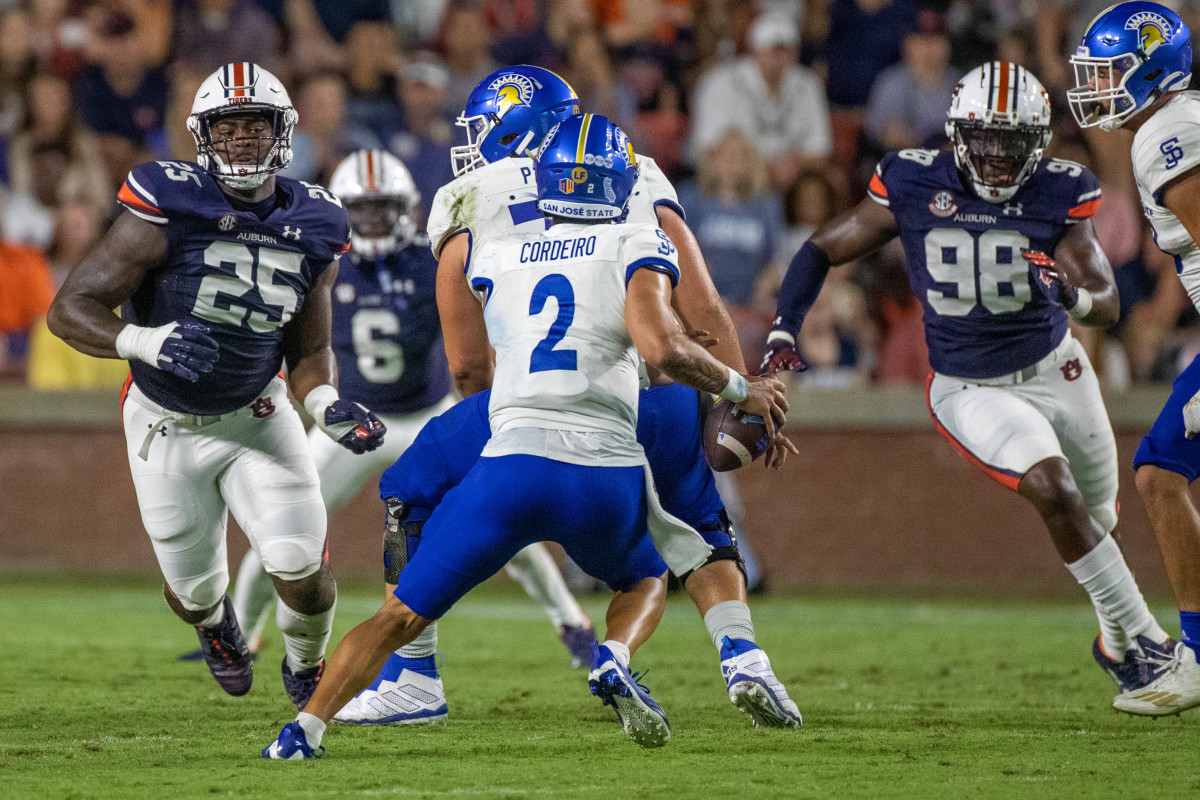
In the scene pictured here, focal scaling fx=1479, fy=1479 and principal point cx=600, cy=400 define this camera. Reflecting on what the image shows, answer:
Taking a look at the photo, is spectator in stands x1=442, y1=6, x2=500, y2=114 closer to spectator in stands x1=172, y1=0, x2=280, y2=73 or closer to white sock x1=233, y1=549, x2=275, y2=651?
spectator in stands x1=172, y1=0, x2=280, y2=73

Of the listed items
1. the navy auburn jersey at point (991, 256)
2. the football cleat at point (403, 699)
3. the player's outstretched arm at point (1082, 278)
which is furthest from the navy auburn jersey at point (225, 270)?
the player's outstretched arm at point (1082, 278)

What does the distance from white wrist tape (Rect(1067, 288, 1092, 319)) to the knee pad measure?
276 cm

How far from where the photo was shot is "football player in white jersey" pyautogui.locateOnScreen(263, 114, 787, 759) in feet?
13.1

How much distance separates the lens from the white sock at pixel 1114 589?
5133mm

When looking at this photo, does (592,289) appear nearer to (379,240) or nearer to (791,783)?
(791,783)

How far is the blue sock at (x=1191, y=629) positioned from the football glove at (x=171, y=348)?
332 cm

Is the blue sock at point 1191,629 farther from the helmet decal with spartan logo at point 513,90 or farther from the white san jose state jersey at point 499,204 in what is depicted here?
the helmet decal with spartan logo at point 513,90

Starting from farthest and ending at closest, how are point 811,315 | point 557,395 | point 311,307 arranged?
point 811,315 < point 311,307 < point 557,395

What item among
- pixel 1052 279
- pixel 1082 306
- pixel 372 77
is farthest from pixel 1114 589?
pixel 372 77

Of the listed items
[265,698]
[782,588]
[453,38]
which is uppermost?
[453,38]

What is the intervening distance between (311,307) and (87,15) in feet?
26.0

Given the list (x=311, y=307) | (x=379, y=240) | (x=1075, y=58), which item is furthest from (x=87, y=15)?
(x=1075, y=58)

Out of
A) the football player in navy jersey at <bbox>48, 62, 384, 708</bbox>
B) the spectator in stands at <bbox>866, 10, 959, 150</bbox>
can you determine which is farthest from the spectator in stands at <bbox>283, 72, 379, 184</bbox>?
the football player in navy jersey at <bbox>48, 62, 384, 708</bbox>

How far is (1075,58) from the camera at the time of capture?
536 cm
